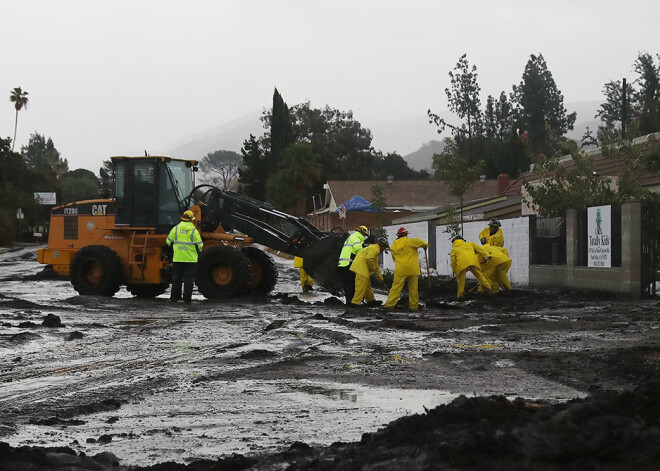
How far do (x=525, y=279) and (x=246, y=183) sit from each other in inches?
2925

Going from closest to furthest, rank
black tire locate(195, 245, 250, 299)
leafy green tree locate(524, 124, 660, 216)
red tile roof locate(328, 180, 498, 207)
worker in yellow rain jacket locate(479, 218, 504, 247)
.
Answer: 1. black tire locate(195, 245, 250, 299)
2. worker in yellow rain jacket locate(479, 218, 504, 247)
3. leafy green tree locate(524, 124, 660, 216)
4. red tile roof locate(328, 180, 498, 207)

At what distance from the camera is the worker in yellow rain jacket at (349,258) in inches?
778

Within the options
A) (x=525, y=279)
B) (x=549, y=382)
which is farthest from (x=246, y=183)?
(x=549, y=382)

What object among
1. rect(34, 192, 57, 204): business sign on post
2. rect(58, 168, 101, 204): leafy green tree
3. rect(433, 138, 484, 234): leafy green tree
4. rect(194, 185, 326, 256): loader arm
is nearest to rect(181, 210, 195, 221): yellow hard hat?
rect(194, 185, 326, 256): loader arm

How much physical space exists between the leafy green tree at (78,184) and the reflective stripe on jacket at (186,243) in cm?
9791

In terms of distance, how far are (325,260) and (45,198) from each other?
265 ft

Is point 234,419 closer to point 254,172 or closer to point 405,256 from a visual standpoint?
point 405,256

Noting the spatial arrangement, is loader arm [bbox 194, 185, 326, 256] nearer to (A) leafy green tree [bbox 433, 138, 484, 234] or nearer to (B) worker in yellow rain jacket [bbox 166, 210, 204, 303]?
(B) worker in yellow rain jacket [bbox 166, 210, 204, 303]

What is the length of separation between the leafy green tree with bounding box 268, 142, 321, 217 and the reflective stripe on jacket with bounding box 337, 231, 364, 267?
61845mm

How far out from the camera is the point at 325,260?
67.9 ft

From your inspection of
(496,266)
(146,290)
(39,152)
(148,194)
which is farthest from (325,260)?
(39,152)

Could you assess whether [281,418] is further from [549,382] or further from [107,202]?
[107,202]

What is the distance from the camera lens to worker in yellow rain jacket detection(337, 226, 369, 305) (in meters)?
19.8

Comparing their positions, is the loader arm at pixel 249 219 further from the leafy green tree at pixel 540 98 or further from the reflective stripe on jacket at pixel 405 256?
the leafy green tree at pixel 540 98
